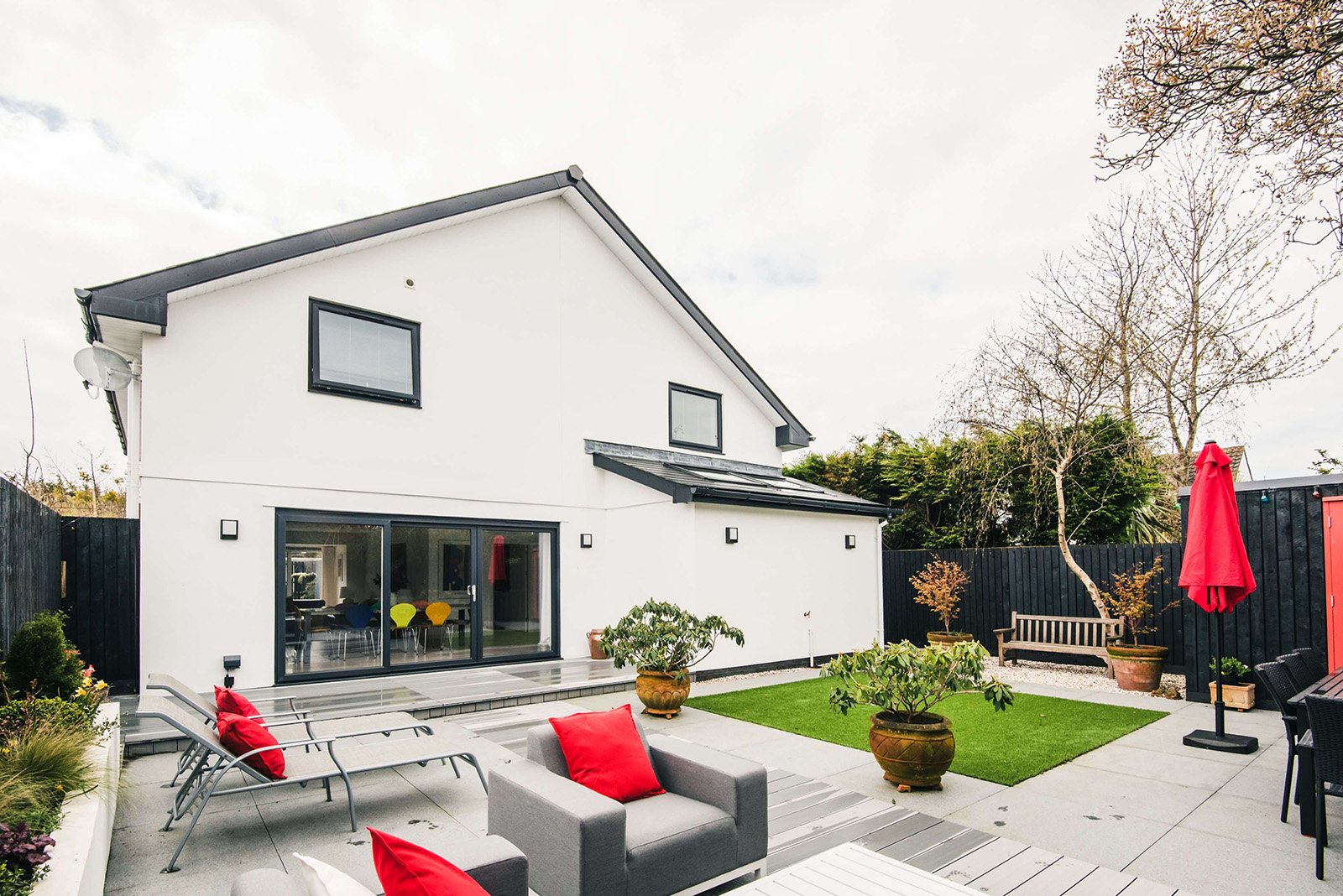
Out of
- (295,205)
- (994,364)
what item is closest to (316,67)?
(295,205)

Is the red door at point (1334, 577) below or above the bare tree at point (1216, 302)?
below

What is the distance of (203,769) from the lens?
4574mm

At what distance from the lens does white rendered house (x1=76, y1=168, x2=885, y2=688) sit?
8.04 meters

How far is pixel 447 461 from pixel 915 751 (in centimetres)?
712

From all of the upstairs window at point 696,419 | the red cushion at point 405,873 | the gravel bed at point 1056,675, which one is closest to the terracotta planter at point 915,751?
the red cushion at point 405,873

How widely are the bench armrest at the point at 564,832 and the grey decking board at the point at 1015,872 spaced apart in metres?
1.94

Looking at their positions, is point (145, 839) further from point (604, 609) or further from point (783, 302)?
point (783, 302)

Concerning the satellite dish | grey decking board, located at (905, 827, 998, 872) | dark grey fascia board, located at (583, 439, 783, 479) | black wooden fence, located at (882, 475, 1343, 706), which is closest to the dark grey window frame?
the satellite dish

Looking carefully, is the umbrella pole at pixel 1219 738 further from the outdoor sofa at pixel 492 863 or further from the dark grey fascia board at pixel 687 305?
the dark grey fascia board at pixel 687 305

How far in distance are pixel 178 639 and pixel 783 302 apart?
15.2 meters

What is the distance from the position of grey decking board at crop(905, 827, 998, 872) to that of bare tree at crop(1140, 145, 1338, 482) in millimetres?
10423

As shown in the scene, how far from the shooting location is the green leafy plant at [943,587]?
11945mm

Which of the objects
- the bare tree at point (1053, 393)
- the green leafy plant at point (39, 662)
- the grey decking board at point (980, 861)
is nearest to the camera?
the grey decking board at point (980, 861)

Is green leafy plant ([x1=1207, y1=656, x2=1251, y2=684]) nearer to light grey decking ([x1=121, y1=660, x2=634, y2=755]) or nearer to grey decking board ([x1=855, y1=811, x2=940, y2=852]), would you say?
grey decking board ([x1=855, y1=811, x2=940, y2=852])
